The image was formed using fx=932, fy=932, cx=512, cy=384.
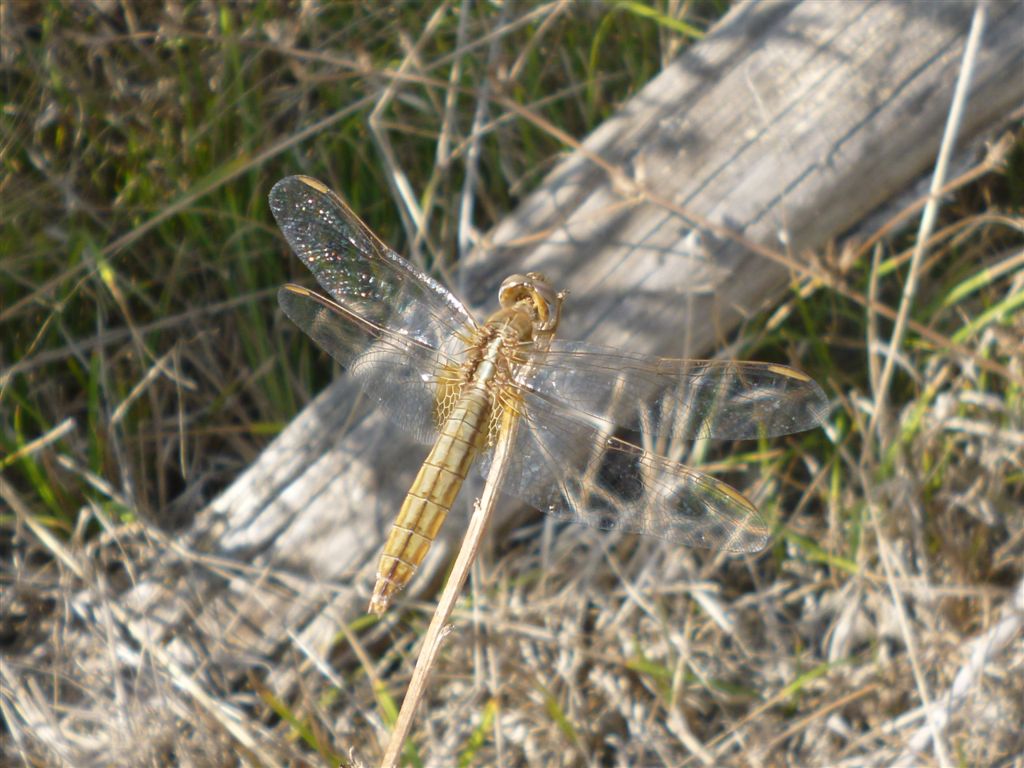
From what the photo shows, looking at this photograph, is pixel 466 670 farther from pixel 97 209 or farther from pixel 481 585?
pixel 97 209

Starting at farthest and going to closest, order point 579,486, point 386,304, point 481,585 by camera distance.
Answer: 1. point 481,585
2. point 386,304
3. point 579,486

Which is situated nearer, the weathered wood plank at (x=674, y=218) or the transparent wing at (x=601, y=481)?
the transparent wing at (x=601, y=481)

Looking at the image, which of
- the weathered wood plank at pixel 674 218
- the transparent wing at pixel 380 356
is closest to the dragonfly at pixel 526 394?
the transparent wing at pixel 380 356

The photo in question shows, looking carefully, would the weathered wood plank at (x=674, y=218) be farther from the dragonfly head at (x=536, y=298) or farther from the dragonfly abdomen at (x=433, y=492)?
the dragonfly abdomen at (x=433, y=492)

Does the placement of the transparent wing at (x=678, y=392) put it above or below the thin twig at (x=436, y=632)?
above

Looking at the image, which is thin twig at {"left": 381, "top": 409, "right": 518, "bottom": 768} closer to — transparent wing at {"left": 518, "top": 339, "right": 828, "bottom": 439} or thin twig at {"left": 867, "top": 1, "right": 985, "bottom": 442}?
transparent wing at {"left": 518, "top": 339, "right": 828, "bottom": 439}

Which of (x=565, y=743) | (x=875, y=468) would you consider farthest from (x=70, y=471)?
(x=875, y=468)

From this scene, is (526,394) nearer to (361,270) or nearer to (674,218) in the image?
(361,270)
